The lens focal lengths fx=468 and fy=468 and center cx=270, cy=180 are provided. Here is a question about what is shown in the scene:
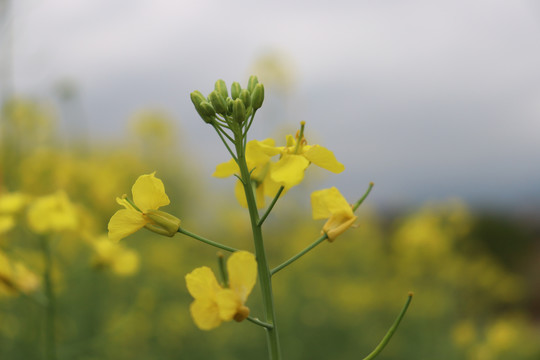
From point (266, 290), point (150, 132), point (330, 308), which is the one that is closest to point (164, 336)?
point (330, 308)

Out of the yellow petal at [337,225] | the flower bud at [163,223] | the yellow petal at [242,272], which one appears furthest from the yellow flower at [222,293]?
the yellow petal at [337,225]

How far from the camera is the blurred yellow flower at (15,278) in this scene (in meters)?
1.96

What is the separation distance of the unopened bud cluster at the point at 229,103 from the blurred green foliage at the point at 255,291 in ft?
4.32

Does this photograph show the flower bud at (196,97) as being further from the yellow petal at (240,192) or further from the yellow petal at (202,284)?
the yellow petal at (202,284)

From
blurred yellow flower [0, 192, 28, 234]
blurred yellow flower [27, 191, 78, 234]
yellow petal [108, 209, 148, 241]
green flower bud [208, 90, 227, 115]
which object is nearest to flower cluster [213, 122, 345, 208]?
green flower bud [208, 90, 227, 115]

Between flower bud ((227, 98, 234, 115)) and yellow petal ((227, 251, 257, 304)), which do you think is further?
flower bud ((227, 98, 234, 115))

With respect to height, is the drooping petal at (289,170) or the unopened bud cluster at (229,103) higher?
the unopened bud cluster at (229,103)

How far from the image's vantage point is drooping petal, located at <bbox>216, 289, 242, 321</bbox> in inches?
39.9

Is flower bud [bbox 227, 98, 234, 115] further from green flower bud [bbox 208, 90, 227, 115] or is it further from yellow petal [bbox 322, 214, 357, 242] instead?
yellow petal [bbox 322, 214, 357, 242]

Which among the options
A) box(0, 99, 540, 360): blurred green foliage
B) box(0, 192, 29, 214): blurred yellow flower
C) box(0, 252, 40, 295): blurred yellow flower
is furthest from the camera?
box(0, 99, 540, 360): blurred green foliage

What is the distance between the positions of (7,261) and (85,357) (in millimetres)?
1841

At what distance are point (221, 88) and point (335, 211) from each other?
0.42m

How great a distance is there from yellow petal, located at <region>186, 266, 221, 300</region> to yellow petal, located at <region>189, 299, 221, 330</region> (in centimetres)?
1

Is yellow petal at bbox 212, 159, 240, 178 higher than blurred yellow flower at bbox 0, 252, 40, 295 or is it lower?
higher
